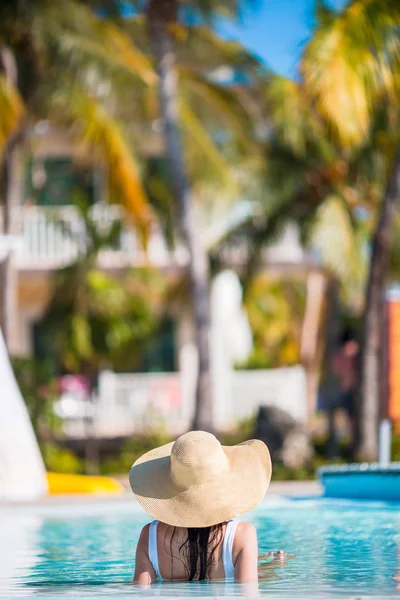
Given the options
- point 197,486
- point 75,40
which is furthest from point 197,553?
point 75,40

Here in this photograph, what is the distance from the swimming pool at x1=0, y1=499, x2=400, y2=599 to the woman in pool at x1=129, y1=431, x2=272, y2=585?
10cm

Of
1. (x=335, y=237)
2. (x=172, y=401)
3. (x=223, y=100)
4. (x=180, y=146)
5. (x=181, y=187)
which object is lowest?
(x=172, y=401)

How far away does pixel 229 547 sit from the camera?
5.10m

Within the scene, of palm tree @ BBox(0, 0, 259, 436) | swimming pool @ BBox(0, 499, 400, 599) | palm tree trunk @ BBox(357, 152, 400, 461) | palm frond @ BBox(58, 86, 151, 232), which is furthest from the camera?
palm frond @ BBox(58, 86, 151, 232)

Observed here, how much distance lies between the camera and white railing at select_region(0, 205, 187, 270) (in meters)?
23.4

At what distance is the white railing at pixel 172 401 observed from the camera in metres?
21.8

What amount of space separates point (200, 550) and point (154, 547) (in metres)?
0.21

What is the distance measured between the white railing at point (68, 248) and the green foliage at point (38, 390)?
12.7 feet

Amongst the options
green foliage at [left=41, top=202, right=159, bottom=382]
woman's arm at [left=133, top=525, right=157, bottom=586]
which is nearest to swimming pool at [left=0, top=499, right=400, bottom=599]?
woman's arm at [left=133, top=525, right=157, bottom=586]

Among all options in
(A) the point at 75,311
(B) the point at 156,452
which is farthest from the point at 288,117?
(B) the point at 156,452

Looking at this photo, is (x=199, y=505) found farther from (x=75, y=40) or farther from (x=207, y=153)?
(x=207, y=153)

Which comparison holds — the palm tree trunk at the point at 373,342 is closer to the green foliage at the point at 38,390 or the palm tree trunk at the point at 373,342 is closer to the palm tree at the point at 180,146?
the palm tree at the point at 180,146

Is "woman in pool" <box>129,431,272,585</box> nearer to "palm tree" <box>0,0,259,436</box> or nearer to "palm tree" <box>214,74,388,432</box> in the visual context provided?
"palm tree" <box>0,0,259,436</box>

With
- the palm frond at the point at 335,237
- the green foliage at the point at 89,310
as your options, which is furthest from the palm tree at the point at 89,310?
the palm frond at the point at 335,237
